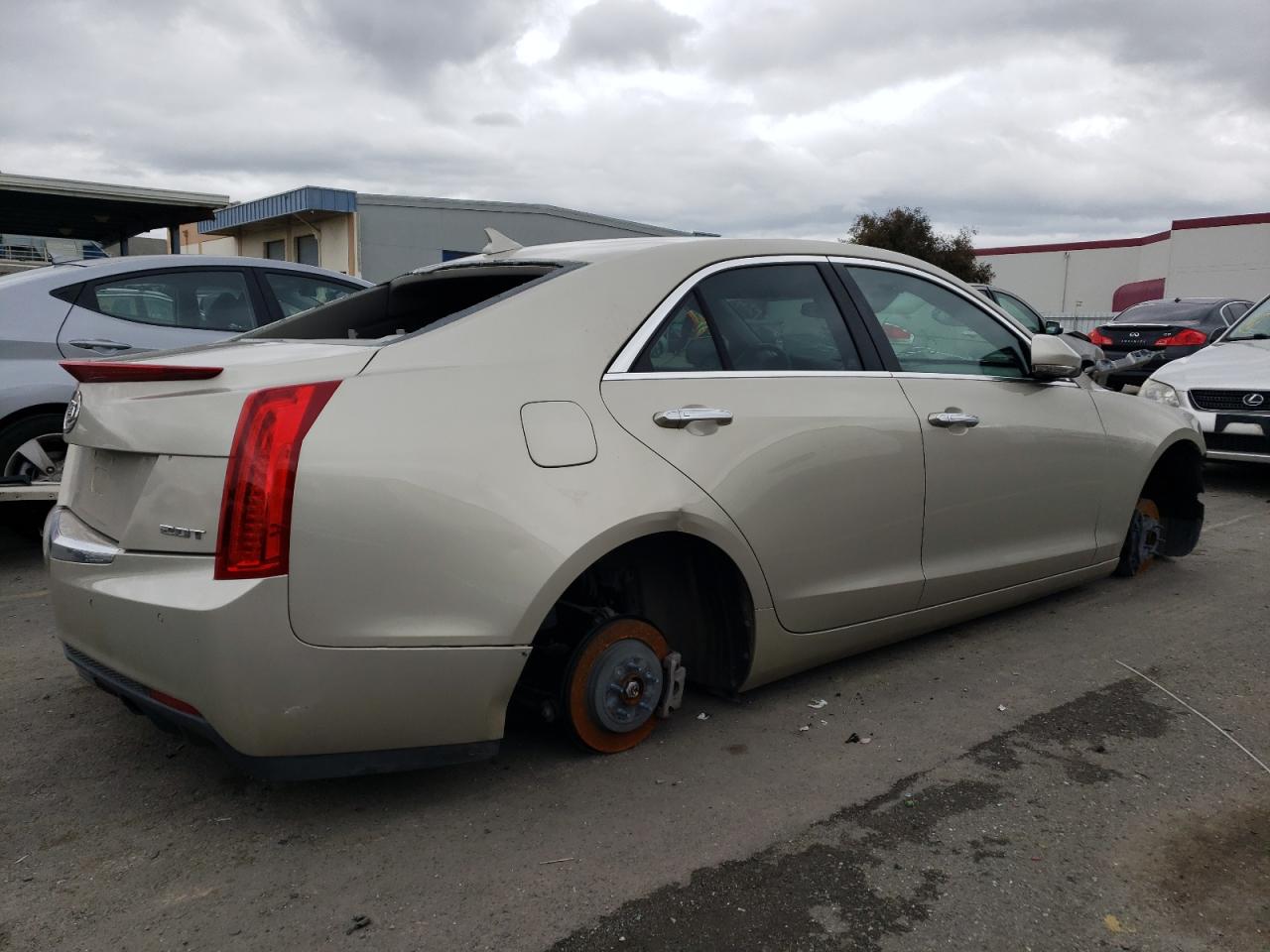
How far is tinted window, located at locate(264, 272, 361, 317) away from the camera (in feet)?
21.8

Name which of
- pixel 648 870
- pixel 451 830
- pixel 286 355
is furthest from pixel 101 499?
pixel 648 870

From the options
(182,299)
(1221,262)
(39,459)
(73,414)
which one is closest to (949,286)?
(73,414)

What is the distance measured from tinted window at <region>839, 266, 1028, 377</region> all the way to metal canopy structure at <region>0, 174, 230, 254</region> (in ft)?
34.2

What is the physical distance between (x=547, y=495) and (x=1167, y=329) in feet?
41.8

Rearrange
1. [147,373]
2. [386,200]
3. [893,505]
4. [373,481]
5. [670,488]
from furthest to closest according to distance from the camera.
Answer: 1. [386,200]
2. [893,505]
3. [670,488]
4. [147,373]
5. [373,481]

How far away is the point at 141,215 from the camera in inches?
538

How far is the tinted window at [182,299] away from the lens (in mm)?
→ 5973

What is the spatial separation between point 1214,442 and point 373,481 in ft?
24.4

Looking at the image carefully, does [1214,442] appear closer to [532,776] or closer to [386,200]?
[532,776]

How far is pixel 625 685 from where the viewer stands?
311cm

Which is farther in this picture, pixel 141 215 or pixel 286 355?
pixel 141 215

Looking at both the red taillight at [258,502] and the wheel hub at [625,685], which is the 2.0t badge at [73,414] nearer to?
the red taillight at [258,502]

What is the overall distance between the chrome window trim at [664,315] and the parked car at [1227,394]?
5220 mm

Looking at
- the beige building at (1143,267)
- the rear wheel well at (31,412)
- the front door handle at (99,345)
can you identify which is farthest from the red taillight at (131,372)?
the beige building at (1143,267)
